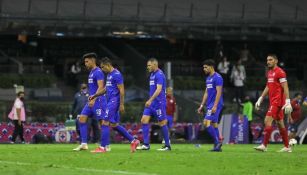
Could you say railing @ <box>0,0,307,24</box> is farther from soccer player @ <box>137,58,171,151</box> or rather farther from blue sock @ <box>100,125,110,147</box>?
blue sock @ <box>100,125,110,147</box>

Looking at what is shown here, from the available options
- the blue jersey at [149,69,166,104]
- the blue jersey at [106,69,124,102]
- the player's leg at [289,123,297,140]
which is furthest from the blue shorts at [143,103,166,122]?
the player's leg at [289,123,297,140]

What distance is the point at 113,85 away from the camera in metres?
19.7

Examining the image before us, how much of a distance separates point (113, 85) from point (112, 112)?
25.6 inches

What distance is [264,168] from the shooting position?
46.8ft

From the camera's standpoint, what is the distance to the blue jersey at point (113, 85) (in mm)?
19625

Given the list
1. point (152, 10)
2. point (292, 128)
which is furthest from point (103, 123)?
point (152, 10)

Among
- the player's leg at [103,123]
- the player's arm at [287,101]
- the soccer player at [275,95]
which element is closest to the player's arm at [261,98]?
the soccer player at [275,95]

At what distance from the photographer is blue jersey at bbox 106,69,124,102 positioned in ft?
64.4

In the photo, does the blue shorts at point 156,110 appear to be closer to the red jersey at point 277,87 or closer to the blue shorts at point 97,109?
the blue shorts at point 97,109

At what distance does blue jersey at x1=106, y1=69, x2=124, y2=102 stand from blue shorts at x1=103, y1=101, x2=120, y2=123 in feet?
0.39

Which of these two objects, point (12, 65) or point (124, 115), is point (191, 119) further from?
point (12, 65)

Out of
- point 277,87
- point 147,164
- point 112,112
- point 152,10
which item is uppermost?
point 152,10

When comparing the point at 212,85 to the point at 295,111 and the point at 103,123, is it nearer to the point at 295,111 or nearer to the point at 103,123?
the point at 103,123

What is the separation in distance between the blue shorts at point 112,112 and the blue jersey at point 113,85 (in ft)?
0.39
